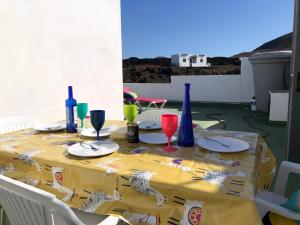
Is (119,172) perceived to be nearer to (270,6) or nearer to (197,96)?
(197,96)

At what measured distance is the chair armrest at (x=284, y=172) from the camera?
117 centimetres

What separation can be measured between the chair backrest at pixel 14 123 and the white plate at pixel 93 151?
0.84 meters

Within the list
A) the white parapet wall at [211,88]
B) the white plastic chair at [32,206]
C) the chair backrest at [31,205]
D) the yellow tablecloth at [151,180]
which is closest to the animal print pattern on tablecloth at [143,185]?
the yellow tablecloth at [151,180]

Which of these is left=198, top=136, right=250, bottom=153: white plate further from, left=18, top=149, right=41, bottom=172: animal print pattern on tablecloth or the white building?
the white building

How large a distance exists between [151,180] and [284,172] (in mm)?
724

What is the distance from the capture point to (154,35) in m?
12.6

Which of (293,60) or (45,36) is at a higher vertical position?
(45,36)

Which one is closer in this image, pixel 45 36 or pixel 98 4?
pixel 45 36

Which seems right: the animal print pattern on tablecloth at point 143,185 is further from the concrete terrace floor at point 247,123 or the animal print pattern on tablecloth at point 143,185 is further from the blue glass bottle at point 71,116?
the concrete terrace floor at point 247,123

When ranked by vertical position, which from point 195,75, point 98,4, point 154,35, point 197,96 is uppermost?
point 154,35

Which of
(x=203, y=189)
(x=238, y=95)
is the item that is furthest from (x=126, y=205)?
(x=238, y=95)

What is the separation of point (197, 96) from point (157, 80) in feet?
4.99

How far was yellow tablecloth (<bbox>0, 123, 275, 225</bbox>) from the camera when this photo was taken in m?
0.73

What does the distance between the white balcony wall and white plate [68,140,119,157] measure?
1.52 meters
